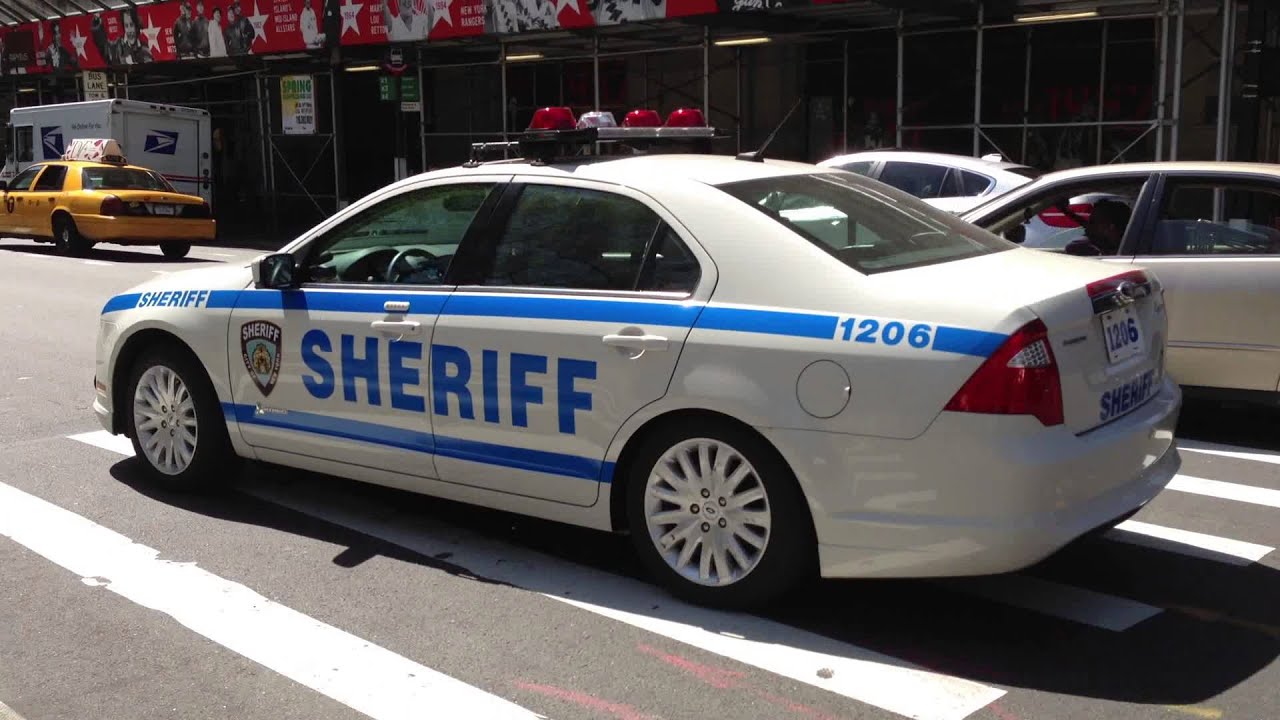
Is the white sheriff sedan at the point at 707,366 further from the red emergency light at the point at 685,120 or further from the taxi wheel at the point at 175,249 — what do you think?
the taxi wheel at the point at 175,249

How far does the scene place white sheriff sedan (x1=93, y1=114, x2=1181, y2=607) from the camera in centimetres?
416

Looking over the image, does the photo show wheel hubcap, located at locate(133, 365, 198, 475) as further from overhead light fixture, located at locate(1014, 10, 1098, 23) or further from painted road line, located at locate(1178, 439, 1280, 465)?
overhead light fixture, located at locate(1014, 10, 1098, 23)

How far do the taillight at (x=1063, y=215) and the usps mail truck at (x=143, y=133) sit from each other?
20.8 m

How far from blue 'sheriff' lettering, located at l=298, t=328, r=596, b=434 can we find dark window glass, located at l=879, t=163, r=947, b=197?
27.3 feet

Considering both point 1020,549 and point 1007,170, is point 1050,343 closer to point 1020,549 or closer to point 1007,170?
point 1020,549

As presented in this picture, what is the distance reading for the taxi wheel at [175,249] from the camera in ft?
68.3

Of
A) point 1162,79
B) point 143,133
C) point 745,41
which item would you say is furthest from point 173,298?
point 143,133

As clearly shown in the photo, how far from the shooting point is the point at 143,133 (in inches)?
1017

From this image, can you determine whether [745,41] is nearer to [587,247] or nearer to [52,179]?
[52,179]

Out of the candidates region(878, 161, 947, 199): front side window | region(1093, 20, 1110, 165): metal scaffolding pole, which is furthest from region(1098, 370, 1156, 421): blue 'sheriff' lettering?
region(1093, 20, 1110, 165): metal scaffolding pole

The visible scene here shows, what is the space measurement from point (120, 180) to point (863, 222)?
18573 millimetres

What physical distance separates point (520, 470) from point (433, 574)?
55 centimetres

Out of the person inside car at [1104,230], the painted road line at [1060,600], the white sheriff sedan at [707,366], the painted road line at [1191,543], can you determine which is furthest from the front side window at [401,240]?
the person inside car at [1104,230]

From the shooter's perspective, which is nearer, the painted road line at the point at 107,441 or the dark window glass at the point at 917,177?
the painted road line at the point at 107,441
